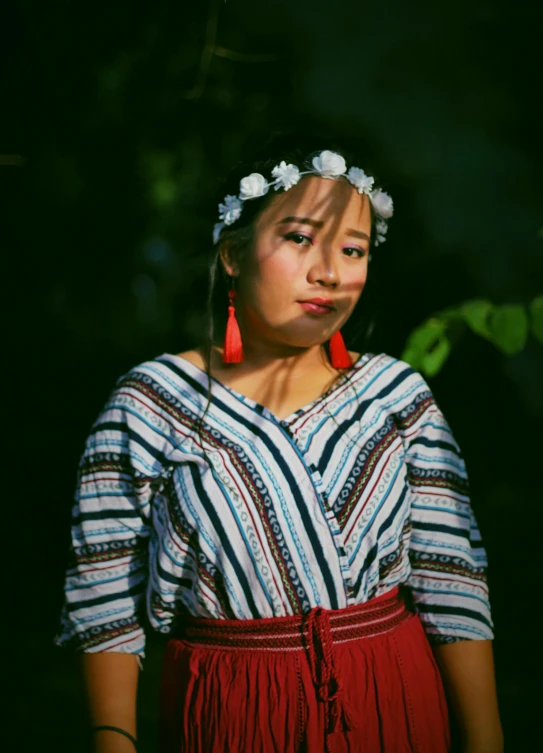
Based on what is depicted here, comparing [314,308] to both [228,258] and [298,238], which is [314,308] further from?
[228,258]

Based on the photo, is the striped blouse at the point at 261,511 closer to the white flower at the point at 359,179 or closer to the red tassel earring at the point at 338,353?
the red tassel earring at the point at 338,353

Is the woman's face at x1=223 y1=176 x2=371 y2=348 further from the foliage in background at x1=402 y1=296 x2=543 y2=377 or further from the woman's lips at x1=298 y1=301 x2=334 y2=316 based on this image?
the foliage in background at x1=402 y1=296 x2=543 y2=377

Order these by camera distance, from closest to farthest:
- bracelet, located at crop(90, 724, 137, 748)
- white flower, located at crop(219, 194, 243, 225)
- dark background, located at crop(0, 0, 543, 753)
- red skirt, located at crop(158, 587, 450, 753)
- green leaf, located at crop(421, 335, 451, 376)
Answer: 1. red skirt, located at crop(158, 587, 450, 753)
2. bracelet, located at crop(90, 724, 137, 748)
3. white flower, located at crop(219, 194, 243, 225)
4. green leaf, located at crop(421, 335, 451, 376)
5. dark background, located at crop(0, 0, 543, 753)

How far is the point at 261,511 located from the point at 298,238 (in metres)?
0.60

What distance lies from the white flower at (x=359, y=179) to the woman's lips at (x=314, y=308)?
29 centimetres

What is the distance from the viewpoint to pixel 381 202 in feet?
6.02

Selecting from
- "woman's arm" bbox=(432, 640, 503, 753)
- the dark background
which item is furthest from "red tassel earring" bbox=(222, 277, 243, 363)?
the dark background

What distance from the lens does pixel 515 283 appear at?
3180mm

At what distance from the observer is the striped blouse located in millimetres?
1613

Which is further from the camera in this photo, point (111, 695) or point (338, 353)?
point (338, 353)

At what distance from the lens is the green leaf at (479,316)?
5.97 ft

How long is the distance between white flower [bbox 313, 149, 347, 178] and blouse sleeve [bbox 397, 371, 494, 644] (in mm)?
559

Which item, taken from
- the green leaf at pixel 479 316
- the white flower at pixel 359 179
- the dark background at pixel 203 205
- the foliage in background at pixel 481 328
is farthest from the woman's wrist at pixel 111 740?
the dark background at pixel 203 205

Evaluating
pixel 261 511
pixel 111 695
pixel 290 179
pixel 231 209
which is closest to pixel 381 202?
pixel 290 179
